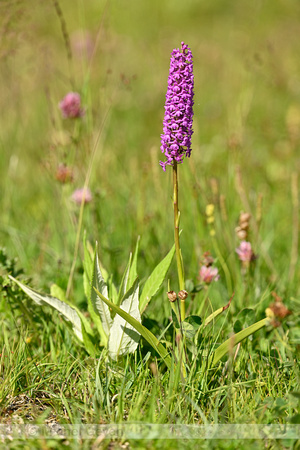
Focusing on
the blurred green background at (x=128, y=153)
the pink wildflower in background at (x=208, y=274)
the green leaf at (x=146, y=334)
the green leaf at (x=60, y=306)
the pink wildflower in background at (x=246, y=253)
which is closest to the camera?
the green leaf at (x=146, y=334)

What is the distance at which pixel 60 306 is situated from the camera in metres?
1.88

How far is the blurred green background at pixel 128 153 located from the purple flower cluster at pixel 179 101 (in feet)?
0.86

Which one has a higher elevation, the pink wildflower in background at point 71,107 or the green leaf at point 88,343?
the pink wildflower in background at point 71,107

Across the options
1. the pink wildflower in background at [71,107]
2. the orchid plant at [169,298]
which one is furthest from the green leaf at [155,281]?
the pink wildflower in background at [71,107]

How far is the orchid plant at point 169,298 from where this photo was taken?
145 centimetres

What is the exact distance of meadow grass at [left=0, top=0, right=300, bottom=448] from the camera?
1590 millimetres

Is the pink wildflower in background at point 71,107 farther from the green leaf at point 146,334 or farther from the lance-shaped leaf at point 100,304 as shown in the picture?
the green leaf at point 146,334

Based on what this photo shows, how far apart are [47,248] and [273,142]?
9.50 feet

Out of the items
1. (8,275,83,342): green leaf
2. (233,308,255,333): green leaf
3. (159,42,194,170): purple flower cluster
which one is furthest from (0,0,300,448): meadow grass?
(159,42,194,170): purple flower cluster

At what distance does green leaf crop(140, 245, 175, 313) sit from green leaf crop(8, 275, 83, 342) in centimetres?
28

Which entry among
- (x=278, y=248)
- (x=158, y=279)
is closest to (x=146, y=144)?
(x=278, y=248)

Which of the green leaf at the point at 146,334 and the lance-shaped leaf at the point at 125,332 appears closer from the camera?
the green leaf at the point at 146,334

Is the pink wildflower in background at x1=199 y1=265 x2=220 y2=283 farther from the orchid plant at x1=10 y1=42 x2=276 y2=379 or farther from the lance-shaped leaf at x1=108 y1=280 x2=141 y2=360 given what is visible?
the lance-shaped leaf at x1=108 y1=280 x2=141 y2=360

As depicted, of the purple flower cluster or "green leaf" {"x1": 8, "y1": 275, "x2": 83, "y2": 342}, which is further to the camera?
"green leaf" {"x1": 8, "y1": 275, "x2": 83, "y2": 342}
